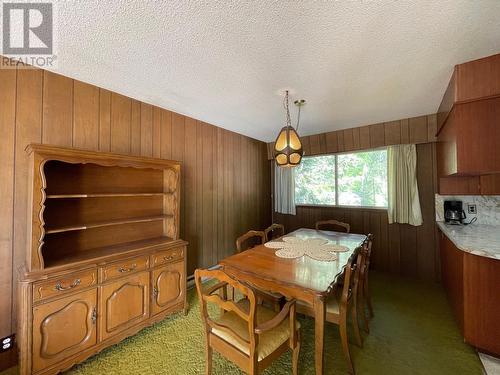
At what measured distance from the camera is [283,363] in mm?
1627

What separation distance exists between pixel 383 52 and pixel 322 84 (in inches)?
22.2

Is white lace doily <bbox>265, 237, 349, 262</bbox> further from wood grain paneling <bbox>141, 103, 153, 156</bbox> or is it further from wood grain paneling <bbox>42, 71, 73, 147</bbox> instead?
wood grain paneling <bbox>42, 71, 73, 147</bbox>

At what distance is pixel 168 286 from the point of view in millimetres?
2135

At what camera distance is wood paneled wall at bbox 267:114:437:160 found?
296 cm

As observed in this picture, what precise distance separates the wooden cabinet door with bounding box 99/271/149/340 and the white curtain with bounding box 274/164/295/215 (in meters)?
2.96

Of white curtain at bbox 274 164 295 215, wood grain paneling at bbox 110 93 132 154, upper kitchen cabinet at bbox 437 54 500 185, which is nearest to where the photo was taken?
upper kitchen cabinet at bbox 437 54 500 185

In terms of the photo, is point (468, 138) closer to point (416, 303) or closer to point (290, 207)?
point (416, 303)

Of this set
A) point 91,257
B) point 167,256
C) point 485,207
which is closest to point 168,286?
point 167,256

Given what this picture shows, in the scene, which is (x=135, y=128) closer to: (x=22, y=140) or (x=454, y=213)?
(x=22, y=140)

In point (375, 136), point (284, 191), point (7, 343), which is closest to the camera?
point (7, 343)

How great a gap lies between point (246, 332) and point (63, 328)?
136 centimetres

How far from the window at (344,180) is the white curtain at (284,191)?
0.17 m

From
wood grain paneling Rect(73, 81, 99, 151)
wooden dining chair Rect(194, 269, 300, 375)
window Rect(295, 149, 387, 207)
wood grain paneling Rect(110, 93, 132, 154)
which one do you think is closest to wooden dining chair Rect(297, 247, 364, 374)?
wooden dining chair Rect(194, 269, 300, 375)

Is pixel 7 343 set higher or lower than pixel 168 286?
lower
